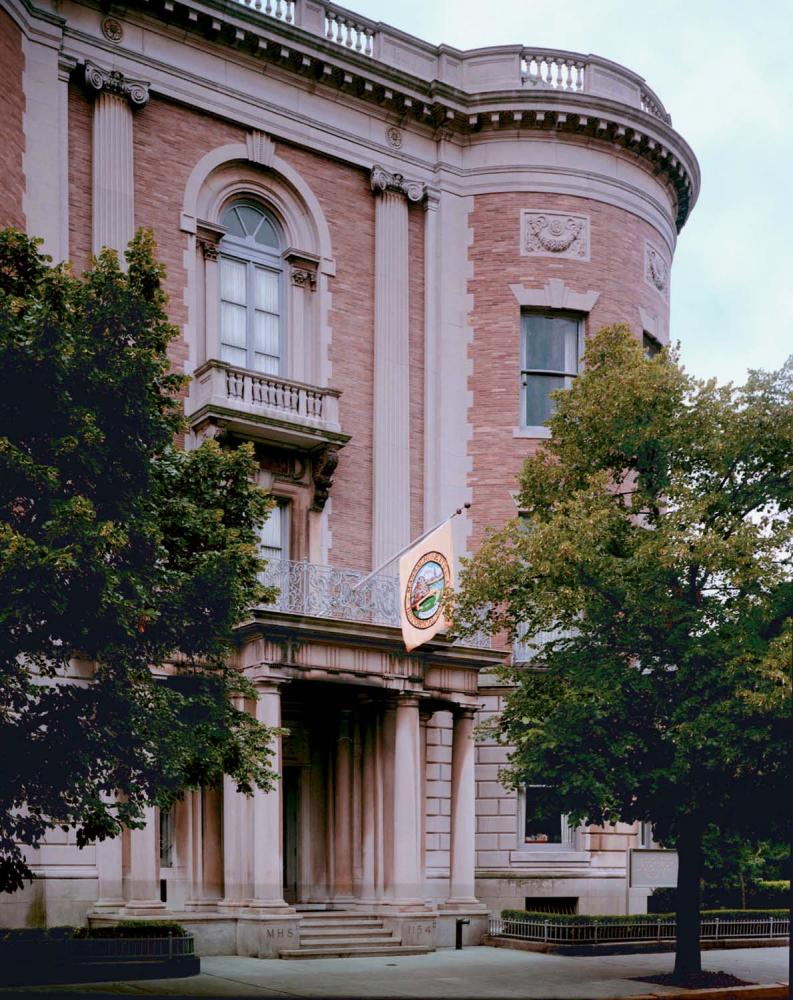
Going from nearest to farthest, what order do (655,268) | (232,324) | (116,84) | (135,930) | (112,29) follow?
(135,930) → (116,84) → (112,29) → (232,324) → (655,268)

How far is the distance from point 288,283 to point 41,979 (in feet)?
50.9

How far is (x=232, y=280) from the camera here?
28609mm

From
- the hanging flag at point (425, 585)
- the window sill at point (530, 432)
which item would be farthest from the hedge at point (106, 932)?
the window sill at point (530, 432)

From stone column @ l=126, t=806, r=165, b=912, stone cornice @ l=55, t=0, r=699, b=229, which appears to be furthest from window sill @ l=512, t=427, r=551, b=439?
stone column @ l=126, t=806, r=165, b=912

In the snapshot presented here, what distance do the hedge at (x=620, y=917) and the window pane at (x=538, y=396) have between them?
1061 centimetres

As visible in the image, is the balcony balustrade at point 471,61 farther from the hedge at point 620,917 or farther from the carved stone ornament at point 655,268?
the hedge at point 620,917

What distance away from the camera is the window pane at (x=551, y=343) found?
3147cm

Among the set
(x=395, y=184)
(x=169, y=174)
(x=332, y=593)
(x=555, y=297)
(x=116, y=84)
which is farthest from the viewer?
(x=555, y=297)

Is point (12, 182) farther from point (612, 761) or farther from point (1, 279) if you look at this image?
point (612, 761)

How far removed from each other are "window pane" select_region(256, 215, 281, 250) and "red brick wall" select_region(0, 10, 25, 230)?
5.61 metres

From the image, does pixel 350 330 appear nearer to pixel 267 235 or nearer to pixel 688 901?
pixel 267 235

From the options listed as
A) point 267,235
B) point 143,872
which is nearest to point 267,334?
point 267,235

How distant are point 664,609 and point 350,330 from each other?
11236mm

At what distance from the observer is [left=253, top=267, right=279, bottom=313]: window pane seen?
28969 mm
